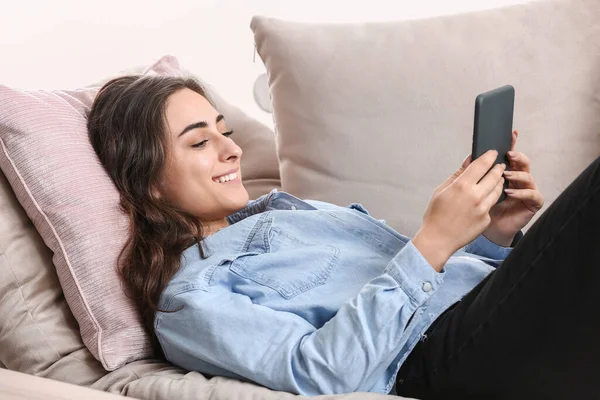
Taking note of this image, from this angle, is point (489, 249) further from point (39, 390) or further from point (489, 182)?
point (39, 390)

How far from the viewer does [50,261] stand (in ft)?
4.51

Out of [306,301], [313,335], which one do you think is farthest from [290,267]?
[313,335]

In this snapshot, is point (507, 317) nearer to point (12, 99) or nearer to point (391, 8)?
point (12, 99)

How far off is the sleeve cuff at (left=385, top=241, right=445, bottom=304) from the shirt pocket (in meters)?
0.18

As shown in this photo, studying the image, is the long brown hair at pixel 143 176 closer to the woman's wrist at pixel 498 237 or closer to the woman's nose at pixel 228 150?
the woman's nose at pixel 228 150

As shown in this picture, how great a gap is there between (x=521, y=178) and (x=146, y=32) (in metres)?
1.79

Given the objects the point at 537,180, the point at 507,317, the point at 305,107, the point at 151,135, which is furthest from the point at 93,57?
the point at 507,317

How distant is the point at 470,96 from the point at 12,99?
0.92 meters

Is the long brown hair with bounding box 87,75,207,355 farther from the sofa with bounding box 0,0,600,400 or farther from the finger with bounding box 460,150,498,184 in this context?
the finger with bounding box 460,150,498,184

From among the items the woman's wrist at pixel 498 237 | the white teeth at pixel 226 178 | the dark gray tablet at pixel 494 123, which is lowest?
the woman's wrist at pixel 498 237

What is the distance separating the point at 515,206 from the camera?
4.83ft

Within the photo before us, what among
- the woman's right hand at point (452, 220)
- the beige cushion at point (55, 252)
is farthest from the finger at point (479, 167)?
the beige cushion at point (55, 252)

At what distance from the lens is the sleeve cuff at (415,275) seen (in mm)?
1146

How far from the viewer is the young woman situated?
1000mm
